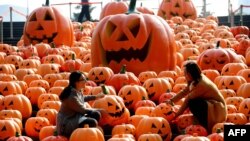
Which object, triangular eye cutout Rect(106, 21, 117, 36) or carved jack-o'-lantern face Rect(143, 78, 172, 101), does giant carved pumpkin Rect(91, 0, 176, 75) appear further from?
carved jack-o'-lantern face Rect(143, 78, 172, 101)

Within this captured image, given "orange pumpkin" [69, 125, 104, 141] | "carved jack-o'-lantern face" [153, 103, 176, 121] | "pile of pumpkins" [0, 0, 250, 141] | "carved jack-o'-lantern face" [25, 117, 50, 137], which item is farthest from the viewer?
"carved jack-o'-lantern face" [25, 117, 50, 137]

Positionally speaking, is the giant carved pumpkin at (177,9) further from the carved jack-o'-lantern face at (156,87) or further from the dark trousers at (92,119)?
the dark trousers at (92,119)

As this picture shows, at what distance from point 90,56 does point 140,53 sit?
59.2 inches

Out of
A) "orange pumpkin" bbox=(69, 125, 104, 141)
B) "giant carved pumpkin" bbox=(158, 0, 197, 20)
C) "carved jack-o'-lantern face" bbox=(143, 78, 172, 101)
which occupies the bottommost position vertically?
"orange pumpkin" bbox=(69, 125, 104, 141)

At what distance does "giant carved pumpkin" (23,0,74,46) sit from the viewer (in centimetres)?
1563

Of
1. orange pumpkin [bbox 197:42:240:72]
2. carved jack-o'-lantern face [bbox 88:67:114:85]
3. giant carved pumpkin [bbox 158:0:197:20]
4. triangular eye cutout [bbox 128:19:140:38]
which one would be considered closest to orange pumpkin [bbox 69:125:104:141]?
carved jack-o'-lantern face [bbox 88:67:114:85]

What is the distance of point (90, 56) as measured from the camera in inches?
543

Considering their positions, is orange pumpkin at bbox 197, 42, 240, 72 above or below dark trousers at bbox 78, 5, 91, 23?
below

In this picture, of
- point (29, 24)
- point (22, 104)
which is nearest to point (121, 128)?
point (22, 104)

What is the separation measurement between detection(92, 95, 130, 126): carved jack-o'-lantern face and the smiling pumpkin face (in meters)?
2.72

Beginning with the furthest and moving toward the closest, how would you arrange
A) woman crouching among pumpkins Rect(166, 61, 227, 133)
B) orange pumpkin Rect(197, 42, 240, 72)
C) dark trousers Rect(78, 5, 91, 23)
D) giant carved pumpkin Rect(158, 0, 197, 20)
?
dark trousers Rect(78, 5, 91, 23), giant carved pumpkin Rect(158, 0, 197, 20), orange pumpkin Rect(197, 42, 240, 72), woman crouching among pumpkins Rect(166, 61, 227, 133)

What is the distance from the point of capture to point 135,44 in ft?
40.9

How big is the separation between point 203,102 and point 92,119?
4.49 feet

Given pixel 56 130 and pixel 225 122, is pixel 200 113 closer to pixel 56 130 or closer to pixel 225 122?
pixel 225 122
